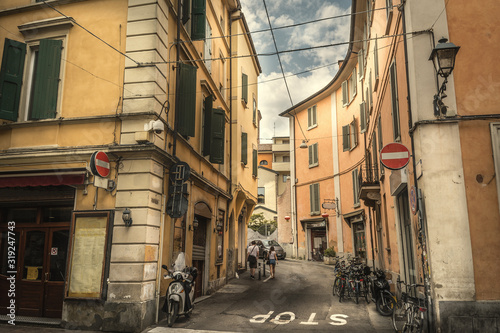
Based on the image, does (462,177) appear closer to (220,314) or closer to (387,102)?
(387,102)

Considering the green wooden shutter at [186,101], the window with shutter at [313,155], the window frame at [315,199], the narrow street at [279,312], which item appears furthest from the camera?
the window with shutter at [313,155]

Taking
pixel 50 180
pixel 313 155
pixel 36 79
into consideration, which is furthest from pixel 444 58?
pixel 313 155

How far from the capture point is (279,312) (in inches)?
391

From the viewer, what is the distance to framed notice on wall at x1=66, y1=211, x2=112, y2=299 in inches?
331

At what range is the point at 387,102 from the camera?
11219 millimetres

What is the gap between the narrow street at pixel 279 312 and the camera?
8344mm

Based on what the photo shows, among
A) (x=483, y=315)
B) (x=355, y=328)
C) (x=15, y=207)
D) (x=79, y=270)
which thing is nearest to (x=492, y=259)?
(x=483, y=315)

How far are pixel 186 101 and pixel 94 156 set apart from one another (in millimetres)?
3332

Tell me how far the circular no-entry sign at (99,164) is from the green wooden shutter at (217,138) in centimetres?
496

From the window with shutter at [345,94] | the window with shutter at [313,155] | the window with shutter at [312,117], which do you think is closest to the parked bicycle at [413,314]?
the window with shutter at [345,94]

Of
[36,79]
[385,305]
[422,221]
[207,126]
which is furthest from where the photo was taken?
[207,126]

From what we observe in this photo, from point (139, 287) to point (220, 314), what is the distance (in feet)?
8.36

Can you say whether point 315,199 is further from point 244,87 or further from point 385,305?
point 385,305

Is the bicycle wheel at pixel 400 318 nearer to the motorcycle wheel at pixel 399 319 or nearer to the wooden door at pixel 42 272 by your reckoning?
the motorcycle wheel at pixel 399 319
